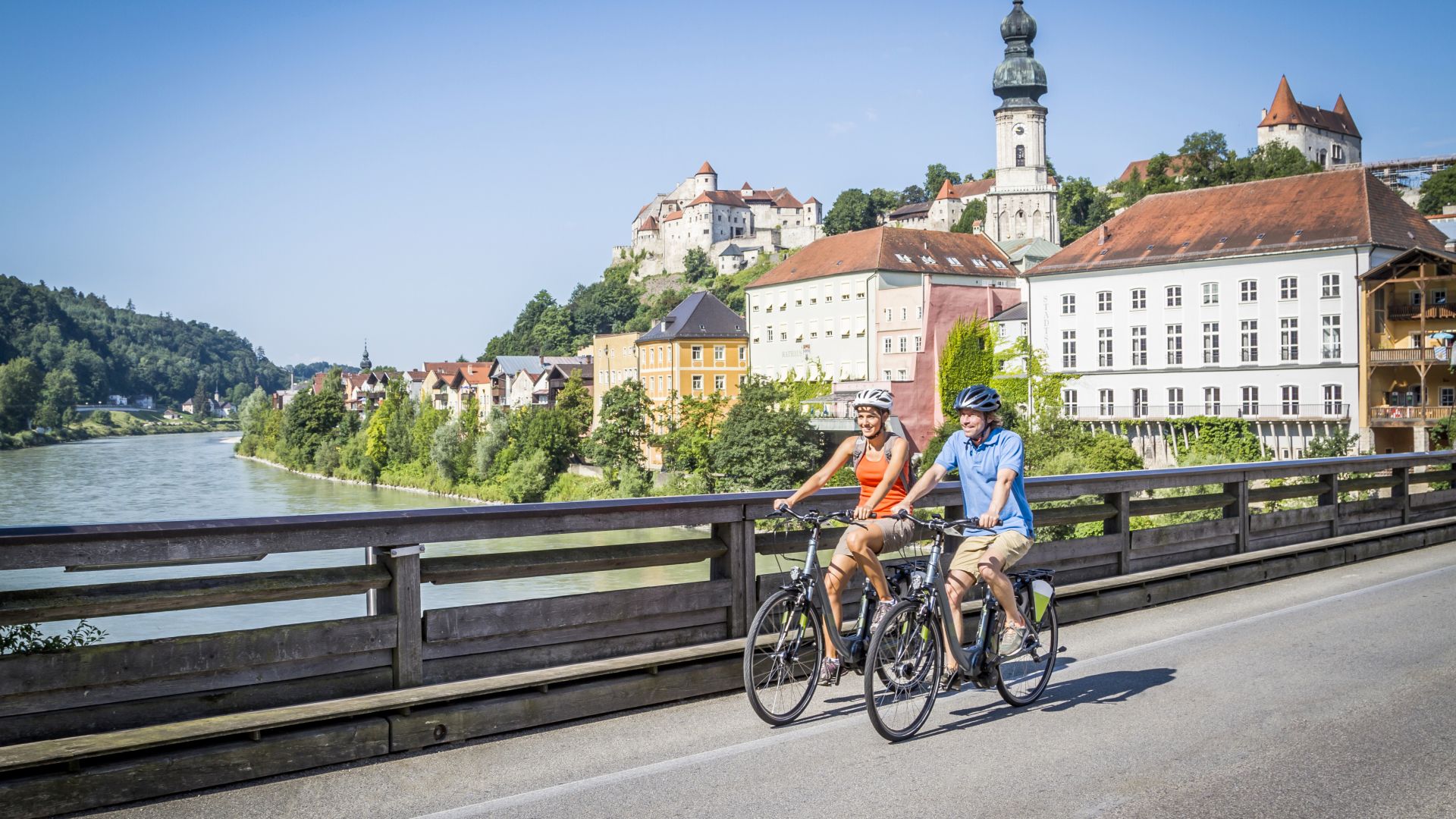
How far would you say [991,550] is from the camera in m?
7.38

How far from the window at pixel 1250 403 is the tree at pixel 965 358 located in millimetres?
→ 15397

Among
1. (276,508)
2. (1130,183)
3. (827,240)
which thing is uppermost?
(1130,183)

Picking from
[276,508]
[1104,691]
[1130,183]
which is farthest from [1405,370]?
[1130,183]

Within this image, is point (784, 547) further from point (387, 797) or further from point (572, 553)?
point (387, 797)

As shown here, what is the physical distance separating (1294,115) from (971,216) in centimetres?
4044

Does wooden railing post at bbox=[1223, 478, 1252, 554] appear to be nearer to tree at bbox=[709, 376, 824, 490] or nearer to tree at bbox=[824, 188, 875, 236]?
tree at bbox=[709, 376, 824, 490]

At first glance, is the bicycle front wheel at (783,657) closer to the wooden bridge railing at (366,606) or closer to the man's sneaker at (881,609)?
the man's sneaker at (881,609)

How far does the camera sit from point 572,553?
724 centimetres

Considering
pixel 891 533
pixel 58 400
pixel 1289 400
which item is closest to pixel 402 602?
pixel 891 533

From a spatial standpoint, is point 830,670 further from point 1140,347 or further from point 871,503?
point 1140,347

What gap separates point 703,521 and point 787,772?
2094 millimetres

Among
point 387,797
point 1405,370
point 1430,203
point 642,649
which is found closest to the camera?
point 387,797

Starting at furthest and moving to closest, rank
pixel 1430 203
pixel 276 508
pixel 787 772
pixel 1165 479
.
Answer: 1. pixel 1430 203
2. pixel 276 508
3. pixel 1165 479
4. pixel 787 772

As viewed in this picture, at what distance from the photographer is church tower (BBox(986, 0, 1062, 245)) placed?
140 metres
